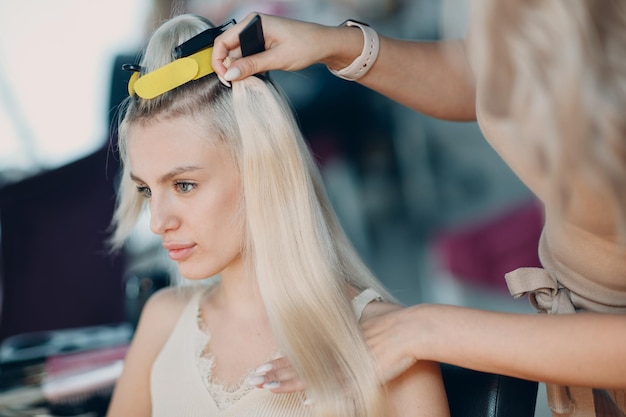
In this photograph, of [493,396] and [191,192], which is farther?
[191,192]

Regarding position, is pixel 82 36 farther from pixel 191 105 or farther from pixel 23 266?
pixel 191 105

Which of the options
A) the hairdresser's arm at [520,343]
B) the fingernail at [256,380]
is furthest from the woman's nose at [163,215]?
the hairdresser's arm at [520,343]

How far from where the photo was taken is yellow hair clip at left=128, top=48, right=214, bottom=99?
4.48 ft

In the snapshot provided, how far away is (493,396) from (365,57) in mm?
649

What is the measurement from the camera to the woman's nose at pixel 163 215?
138 centimetres

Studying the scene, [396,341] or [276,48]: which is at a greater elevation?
[276,48]

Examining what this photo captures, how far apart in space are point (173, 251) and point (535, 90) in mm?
727

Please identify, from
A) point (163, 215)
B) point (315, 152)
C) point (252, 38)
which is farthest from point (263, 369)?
point (315, 152)

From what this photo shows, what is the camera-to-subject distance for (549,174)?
96 cm

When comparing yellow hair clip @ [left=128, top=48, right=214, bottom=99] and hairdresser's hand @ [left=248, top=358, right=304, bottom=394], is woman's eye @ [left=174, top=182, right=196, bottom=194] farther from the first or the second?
hairdresser's hand @ [left=248, top=358, right=304, bottom=394]

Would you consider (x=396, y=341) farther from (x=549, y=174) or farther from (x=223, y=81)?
(x=223, y=81)

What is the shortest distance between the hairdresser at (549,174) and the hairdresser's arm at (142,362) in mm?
431

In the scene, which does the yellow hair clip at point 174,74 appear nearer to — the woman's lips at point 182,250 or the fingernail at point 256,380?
the woman's lips at point 182,250

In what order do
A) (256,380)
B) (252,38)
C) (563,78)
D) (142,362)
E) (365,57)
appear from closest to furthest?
(563,78)
(256,380)
(252,38)
(365,57)
(142,362)
